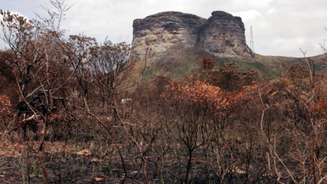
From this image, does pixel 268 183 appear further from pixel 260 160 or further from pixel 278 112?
pixel 278 112

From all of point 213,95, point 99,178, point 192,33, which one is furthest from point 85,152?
point 192,33

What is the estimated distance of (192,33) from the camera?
10281cm

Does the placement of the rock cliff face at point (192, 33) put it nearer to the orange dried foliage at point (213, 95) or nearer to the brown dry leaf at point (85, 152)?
the orange dried foliage at point (213, 95)

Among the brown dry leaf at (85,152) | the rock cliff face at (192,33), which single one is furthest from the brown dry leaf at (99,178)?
the rock cliff face at (192,33)

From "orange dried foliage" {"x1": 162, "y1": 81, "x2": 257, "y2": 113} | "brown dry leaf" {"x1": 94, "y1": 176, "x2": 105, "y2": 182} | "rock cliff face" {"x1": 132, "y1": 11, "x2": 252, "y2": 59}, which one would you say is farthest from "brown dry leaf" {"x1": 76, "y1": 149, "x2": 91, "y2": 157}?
"rock cliff face" {"x1": 132, "y1": 11, "x2": 252, "y2": 59}

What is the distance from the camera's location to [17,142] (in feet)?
40.3

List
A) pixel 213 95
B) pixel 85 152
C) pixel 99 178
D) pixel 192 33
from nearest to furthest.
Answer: pixel 99 178 < pixel 85 152 < pixel 213 95 < pixel 192 33

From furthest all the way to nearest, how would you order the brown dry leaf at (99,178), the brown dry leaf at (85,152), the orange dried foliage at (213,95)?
the orange dried foliage at (213,95) < the brown dry leaf at (85,152) < the brown dry leaf at (99,178)

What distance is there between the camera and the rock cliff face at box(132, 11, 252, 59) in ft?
321

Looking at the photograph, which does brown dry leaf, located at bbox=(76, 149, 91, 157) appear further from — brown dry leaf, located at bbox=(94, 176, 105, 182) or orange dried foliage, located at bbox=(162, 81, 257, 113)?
orange dried foliage, located at bbox=(162, 81, 257, 113)

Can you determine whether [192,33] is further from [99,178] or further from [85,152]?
[99,178]

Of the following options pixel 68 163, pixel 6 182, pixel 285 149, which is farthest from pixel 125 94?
pixel 6 182

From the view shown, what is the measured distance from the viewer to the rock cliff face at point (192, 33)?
321ft

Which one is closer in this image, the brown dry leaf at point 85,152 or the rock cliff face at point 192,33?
the brown dry leaf at point 85,152
